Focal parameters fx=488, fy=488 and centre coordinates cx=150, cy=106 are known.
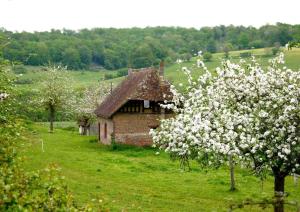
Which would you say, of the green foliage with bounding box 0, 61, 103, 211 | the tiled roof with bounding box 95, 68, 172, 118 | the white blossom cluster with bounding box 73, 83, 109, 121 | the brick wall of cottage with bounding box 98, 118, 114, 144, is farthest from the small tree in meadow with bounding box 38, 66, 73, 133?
the green foliage with bounding box 0, 61, 103, 211

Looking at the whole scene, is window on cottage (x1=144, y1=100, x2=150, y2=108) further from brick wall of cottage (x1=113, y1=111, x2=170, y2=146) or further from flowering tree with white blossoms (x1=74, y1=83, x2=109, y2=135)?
flowering tree with white blossoms (x1=74, y1=83, x2=109, y2=135)

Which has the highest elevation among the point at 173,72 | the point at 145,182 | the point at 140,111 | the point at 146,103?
the point at 173,72

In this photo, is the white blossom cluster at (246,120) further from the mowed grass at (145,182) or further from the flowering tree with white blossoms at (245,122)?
the mowed grass at (145,182)

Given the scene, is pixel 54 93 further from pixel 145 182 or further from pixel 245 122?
pixel 245 122

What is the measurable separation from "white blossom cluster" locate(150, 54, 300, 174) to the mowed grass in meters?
2.54

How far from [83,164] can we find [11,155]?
2517 cm

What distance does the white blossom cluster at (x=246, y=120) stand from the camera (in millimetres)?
18078

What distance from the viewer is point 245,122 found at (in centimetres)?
A: 1856

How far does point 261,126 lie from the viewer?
18656mm

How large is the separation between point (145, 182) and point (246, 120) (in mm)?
12971

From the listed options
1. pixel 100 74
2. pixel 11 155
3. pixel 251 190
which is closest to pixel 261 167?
pixel 251 190

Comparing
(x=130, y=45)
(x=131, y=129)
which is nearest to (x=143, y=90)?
(x=131, y=129)

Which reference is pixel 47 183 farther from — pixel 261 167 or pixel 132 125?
pixel 132 125

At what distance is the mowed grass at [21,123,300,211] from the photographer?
79.9 ft
